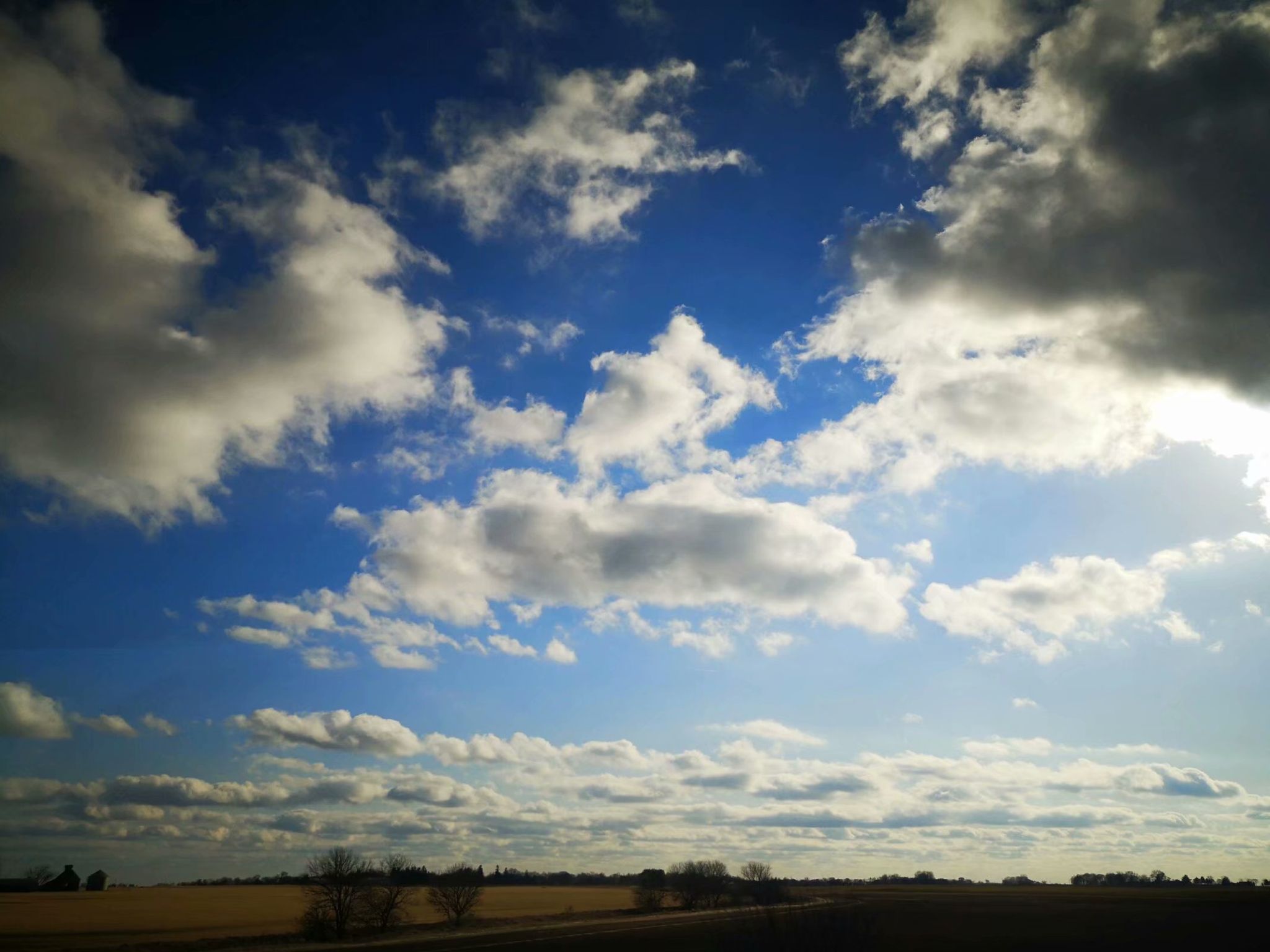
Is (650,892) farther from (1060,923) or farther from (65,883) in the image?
(65,883)

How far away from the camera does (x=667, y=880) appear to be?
133125mm

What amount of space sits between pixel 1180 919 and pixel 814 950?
81373 mm

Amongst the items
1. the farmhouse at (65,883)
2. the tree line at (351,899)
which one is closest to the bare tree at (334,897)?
the tree line at (351,899)

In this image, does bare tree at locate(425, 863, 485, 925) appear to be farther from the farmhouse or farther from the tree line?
the farmhouse

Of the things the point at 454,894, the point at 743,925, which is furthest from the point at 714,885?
the point at 743,925

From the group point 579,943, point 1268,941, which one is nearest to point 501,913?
point 579,943

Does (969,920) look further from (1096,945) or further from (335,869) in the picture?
(335,869)

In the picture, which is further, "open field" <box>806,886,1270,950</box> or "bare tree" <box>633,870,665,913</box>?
"bare tree" <box>633,870,665,913</box>

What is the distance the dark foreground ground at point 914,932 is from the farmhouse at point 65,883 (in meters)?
150

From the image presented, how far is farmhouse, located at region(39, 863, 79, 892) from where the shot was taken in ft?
535

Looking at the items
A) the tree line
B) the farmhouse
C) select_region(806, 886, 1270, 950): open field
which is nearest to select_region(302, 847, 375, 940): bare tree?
the tree line

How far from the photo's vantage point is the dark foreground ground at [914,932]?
34500mm

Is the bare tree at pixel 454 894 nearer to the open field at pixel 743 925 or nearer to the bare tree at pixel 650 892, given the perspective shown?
the open field at pixel 743 925

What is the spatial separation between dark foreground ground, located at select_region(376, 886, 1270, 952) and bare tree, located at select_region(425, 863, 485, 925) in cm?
1613
